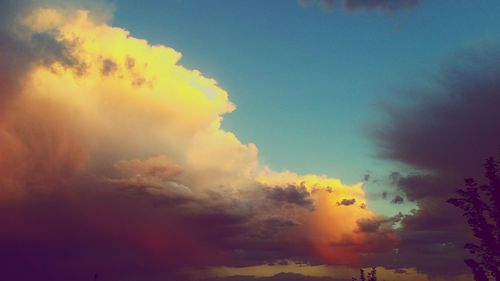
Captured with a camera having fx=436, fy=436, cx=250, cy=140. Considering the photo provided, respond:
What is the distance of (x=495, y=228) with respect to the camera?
26.6m

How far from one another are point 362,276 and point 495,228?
77.0 m

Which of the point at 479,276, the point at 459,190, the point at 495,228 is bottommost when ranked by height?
the point at 479,276

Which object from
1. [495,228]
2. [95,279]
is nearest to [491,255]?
[495,228]

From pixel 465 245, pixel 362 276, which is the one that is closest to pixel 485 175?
pixel 465 245

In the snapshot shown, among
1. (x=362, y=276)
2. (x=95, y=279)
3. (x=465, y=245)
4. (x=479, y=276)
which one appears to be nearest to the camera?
(x=465, y=245)

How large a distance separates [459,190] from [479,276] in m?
6.09

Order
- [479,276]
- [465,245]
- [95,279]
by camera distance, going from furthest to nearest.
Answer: [95,279]
[479,276]
[465,245]

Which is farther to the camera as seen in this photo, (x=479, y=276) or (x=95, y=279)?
(x=95, y=279)

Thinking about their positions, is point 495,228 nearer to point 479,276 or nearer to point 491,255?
point 491,255

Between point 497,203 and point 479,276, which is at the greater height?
point 497,203

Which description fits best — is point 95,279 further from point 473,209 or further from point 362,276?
point 473,209

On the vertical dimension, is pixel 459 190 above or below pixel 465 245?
above

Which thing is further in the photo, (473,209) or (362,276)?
(362,276)

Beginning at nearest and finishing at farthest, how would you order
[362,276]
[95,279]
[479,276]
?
[479,276], [362,276], [95,279]
